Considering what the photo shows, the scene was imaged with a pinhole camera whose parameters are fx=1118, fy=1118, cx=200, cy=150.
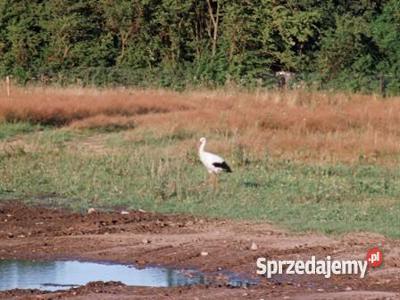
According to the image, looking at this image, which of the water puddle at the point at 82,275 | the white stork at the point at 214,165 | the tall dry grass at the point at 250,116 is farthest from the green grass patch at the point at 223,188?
the water puddle at the point at 82,275

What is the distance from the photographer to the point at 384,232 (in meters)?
12.5

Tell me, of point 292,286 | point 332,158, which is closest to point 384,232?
point 292,286

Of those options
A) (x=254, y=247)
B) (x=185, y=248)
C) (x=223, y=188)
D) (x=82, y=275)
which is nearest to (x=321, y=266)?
(x=254, y=247)

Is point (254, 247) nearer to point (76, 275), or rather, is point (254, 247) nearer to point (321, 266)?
point (321, 266)

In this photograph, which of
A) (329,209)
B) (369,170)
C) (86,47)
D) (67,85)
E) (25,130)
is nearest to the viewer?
(329,209)

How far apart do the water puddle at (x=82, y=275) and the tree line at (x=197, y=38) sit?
27331mm

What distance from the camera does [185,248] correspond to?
12250mm

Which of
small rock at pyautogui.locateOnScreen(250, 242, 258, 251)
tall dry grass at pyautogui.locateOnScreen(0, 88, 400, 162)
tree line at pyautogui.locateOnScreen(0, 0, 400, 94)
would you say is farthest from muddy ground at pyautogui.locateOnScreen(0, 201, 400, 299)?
tree line at pyautogui.locateOnScreen(0, 0, 400, 94)

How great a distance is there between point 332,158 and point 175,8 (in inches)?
875

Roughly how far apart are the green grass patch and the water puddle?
230 centimetres

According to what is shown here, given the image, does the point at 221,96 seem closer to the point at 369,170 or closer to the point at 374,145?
the point at 374,145

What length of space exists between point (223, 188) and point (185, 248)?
3.74 meters

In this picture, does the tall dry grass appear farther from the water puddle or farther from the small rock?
the water puddle

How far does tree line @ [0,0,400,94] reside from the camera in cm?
4000
